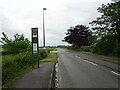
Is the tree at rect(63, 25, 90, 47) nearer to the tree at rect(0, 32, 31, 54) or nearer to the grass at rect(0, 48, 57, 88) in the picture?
the tree at rect(0, 32, 31, 54)

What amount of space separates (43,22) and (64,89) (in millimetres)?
29073

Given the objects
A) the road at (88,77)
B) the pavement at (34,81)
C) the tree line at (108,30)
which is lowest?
the road at (88,77)

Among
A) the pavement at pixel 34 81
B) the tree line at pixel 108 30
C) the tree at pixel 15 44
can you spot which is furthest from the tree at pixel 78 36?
the pavement at pixel 34 81

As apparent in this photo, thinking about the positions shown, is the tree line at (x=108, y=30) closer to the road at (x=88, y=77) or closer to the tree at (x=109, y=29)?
the tree at (x=109, y=29)

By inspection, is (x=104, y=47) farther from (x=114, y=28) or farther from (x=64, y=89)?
(x=64, y=89)

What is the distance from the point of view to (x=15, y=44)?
2970cm

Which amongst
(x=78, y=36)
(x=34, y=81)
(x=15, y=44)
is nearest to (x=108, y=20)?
(x=15, y=44)

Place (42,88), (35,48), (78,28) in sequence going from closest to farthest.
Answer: (42,88) → (35,48) → (78,28)

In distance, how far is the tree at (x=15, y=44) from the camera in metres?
29.0

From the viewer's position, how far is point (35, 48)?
59.7ft

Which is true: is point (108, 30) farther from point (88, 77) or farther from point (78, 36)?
point (78, 36)

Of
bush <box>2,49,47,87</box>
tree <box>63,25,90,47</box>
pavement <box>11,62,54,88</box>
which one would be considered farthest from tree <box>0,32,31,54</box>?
tree <box>63,25,90,47</box>

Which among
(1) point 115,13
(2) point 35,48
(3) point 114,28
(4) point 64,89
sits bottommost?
(4) point 64,89

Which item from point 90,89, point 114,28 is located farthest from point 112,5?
point 90,89
